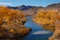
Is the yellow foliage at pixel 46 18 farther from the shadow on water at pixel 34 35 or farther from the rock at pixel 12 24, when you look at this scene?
the rock at pixel 12 24

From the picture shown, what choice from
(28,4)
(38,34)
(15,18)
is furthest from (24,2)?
(38,34)

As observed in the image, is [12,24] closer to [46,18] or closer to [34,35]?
[34,35]

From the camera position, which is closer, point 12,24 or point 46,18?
point 12,24

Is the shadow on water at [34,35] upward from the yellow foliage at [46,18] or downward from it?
downward

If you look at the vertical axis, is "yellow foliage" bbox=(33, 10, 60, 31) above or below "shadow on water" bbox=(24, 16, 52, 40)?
above

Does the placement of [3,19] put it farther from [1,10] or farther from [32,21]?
[32,21]

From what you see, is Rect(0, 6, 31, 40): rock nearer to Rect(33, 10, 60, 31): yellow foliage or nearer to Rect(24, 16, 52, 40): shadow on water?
Rect(24, 16, 52, 40): shadow on water

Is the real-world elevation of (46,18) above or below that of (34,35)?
above

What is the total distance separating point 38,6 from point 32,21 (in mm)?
485

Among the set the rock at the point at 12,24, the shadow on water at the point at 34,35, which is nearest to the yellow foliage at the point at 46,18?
the shadow on water at the point at 34,35

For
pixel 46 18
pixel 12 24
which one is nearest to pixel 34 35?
pixel 46 18

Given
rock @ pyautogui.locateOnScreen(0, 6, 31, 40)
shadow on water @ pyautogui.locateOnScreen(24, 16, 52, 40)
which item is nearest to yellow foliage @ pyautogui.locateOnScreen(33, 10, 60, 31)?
shadow on water @ pyautogui.locateOnScreen(24, 16, 52, 40)

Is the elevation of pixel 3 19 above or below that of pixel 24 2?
below

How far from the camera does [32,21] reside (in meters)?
5.04
